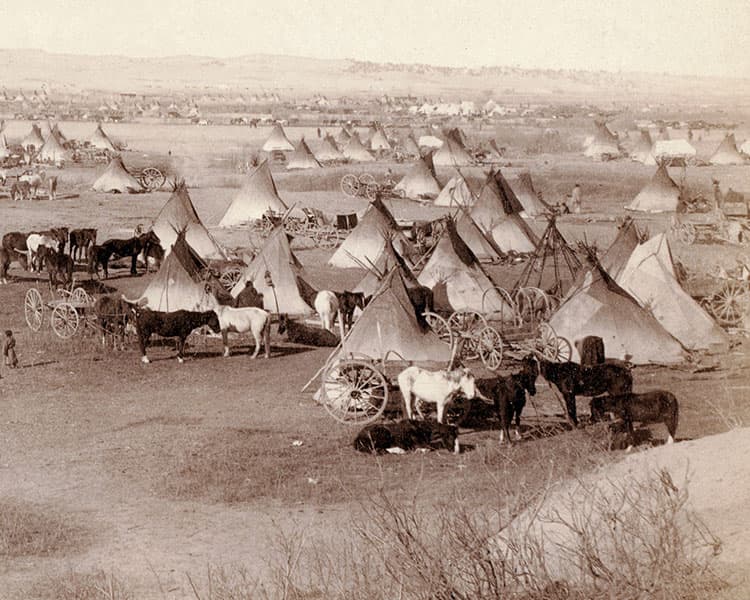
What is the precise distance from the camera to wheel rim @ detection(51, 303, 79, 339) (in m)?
20.4

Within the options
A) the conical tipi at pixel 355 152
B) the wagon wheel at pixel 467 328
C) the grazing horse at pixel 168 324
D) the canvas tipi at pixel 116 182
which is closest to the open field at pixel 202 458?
the grazing horse at pixel 168 324

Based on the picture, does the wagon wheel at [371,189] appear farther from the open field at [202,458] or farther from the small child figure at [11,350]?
the small child figure at [11,350]

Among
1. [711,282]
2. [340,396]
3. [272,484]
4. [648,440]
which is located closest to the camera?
[272,484]

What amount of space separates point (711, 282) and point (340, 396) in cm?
1438

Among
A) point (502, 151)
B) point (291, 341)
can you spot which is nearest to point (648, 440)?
point (291, 341)

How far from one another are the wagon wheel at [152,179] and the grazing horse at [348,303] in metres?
27.5

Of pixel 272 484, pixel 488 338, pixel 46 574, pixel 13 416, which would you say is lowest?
pixel 46 574

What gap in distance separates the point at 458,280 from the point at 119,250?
956 cm

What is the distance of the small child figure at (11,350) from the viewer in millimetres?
18464

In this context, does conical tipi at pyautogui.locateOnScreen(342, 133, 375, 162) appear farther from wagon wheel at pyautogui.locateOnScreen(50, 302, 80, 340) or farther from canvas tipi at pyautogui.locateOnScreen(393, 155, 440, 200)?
wagon wheel at pyautogui.locateOnScreen(50, 302, 80, 340)

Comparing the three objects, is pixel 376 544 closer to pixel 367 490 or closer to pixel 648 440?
pixel 367 490

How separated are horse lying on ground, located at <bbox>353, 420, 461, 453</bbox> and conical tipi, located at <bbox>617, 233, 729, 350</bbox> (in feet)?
24.5

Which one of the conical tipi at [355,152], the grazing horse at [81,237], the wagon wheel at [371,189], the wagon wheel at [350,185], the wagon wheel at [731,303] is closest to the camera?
the wagon wheel at [731,303]

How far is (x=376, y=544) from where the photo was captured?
7.42 m
